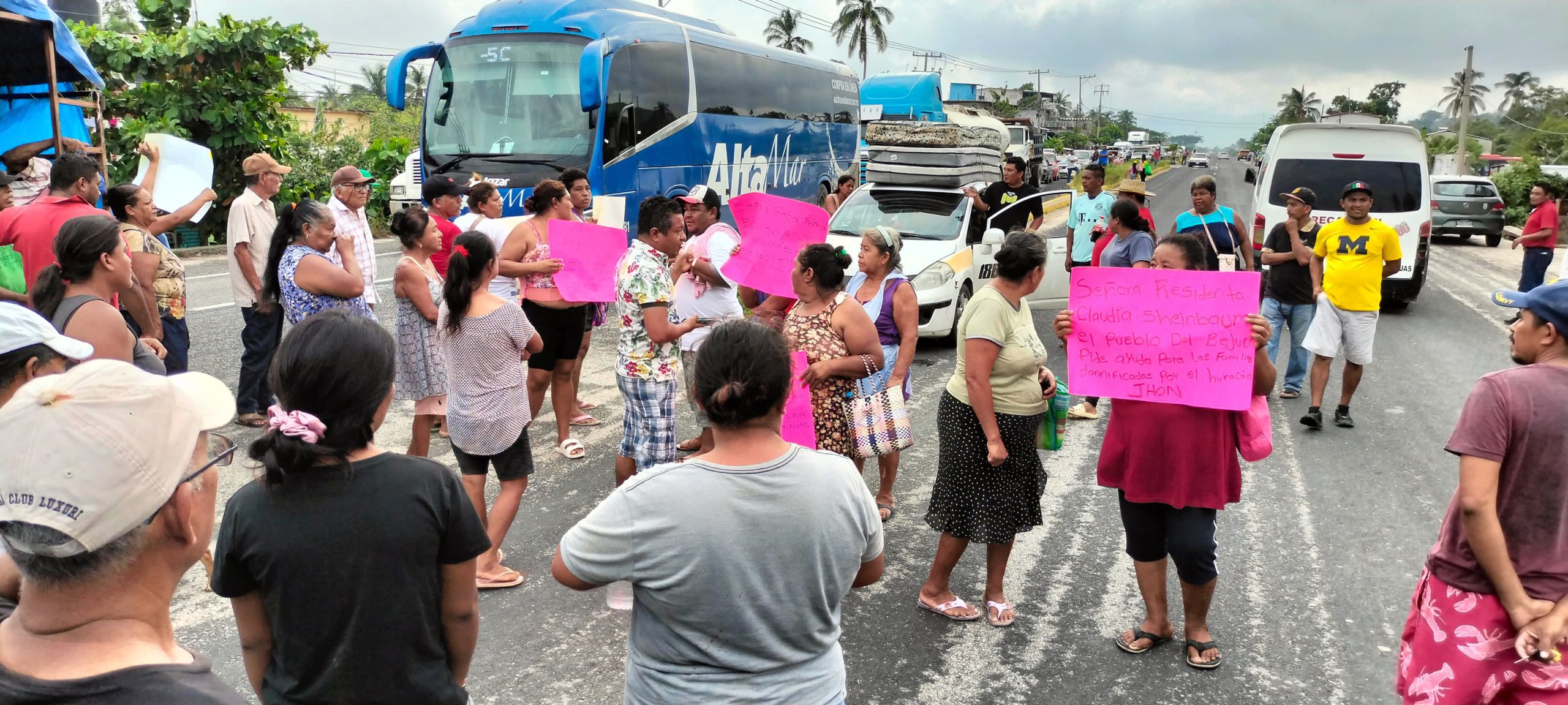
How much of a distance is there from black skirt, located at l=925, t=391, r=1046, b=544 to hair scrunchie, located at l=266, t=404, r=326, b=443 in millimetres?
2761

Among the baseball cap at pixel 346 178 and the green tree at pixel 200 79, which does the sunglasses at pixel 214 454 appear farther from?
the green tree at pixel 200 79

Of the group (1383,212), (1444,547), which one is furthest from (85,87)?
(1383,212)

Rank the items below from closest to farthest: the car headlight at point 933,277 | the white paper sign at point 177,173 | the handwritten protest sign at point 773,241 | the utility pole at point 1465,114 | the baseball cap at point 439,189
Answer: the handwritten protest sign at point 773,241
the white paper sign at point 177,173
the baseball cap at point 439,189
the car headlight at point 933,277
the utility pole at point 1465,114

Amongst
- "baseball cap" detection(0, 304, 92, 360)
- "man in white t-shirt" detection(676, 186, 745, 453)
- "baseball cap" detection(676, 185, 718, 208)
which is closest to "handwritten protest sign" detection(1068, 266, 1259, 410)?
"man in white t-shirt" detection(676, 186, 745, 453)

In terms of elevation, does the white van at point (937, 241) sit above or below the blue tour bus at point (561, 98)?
below

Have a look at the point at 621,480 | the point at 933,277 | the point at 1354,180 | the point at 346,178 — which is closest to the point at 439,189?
the point at 346,178

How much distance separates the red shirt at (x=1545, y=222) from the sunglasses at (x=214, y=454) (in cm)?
1510

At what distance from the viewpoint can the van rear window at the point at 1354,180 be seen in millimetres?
12281

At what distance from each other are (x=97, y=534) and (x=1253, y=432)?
362cm

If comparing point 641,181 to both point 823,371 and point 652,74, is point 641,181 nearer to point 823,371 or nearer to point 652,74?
point 652,74

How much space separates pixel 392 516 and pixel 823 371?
94.7 inches

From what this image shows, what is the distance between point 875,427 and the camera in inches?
179

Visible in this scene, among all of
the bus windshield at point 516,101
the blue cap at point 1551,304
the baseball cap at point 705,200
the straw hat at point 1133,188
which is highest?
the bus windshield at point 516,101

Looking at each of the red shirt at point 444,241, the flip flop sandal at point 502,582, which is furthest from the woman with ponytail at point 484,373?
the red shirt at point 444,241
